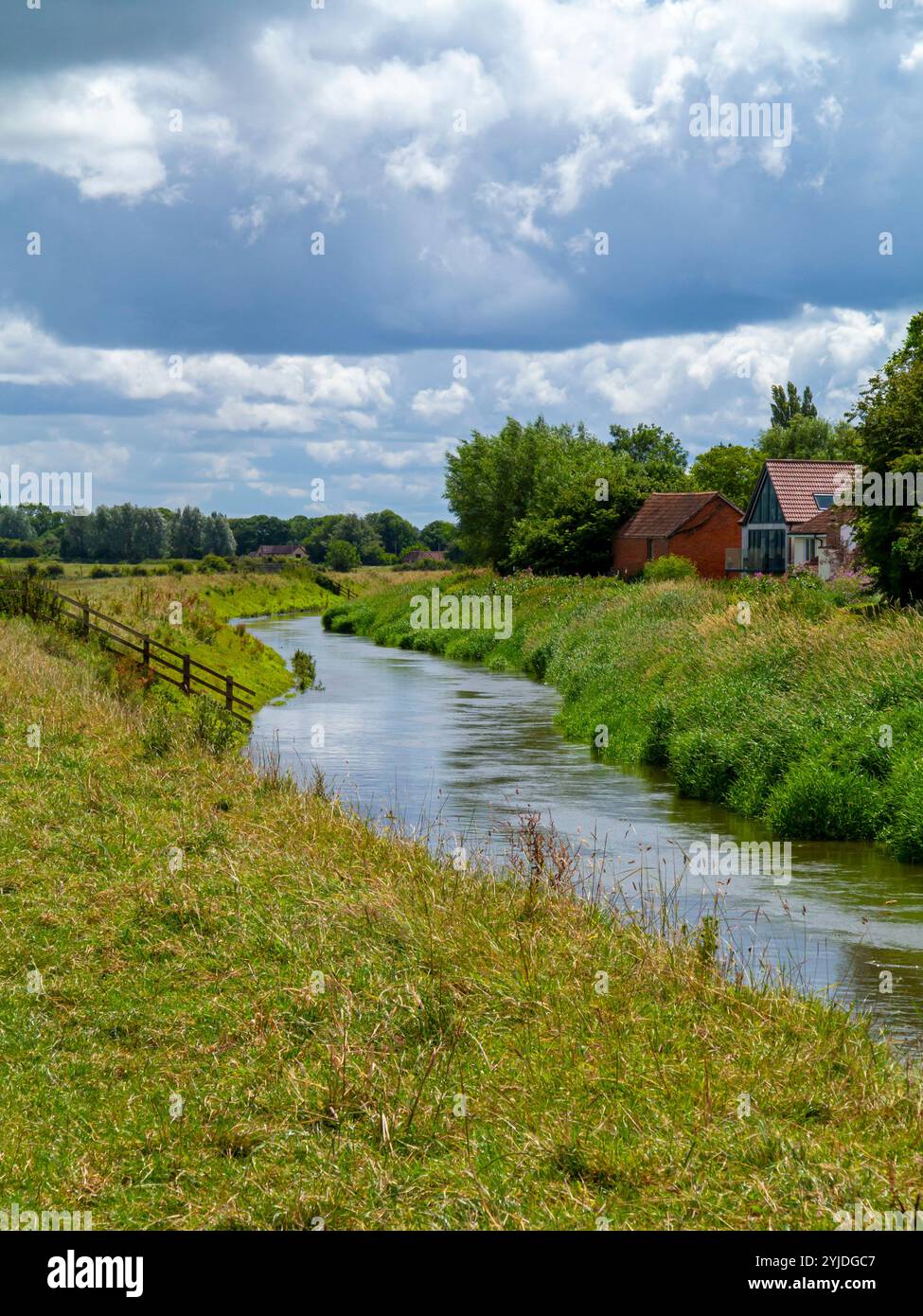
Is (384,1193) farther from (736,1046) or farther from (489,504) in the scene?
(489,504)

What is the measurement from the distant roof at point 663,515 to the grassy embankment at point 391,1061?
2419 inches

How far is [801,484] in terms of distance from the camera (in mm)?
70125

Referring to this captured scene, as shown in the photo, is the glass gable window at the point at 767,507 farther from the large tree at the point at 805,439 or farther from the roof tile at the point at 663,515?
the large tree at the point at 805,439

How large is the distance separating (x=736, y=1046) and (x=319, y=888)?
14.8 ft

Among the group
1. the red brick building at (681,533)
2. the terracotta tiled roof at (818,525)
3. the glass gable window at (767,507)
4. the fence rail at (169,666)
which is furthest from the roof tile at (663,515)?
the fence rail at (169,666)

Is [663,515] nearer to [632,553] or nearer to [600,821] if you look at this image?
[632,553]

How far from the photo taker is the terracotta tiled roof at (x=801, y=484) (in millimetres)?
68500

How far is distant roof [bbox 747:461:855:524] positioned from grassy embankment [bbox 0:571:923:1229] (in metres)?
59.5

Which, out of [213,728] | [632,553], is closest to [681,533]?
[632,553]

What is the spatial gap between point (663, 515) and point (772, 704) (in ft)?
177

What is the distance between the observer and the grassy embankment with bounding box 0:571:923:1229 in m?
6.08

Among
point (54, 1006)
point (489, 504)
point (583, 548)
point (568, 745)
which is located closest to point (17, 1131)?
point (54, 1006)

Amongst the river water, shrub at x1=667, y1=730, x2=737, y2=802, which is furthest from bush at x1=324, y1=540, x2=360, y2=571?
shrub at x1=667, y1=730, x2=737, y2=802

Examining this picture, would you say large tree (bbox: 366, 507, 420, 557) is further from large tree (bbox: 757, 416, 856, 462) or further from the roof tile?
the roof tile
